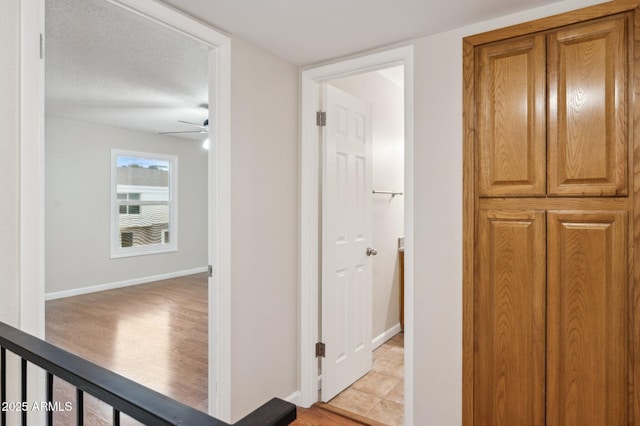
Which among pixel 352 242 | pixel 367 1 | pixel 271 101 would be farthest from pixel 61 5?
pixel 352 242

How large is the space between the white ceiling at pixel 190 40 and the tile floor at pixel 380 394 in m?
Result: 2.35

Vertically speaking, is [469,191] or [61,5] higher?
[61,5]

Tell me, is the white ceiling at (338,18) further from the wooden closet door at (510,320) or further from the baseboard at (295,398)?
the baseboard at (295,398)

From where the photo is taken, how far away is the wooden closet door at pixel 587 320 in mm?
1551

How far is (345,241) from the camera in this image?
2.74 m

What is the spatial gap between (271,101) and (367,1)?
884 millimetres

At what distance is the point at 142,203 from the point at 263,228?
4836 mm

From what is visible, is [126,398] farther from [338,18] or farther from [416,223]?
[338,18]

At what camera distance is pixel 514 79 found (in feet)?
5.88

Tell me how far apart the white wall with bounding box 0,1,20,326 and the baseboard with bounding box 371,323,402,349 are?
2.77m

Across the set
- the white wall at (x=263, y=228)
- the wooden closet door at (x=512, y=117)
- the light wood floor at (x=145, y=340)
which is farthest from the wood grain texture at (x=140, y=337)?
the wooden closet door at (x=512, y=117)

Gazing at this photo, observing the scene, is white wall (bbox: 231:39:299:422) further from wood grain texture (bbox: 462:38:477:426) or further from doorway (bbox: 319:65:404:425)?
wood grain texture (bbox: 462:38:477:426)

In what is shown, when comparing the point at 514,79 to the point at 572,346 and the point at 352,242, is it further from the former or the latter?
the point at 352,242

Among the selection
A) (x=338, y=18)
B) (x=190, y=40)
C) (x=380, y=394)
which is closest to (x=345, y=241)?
(x=380, y=394)
